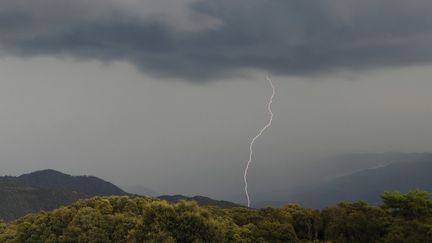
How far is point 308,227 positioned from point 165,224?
17018mm

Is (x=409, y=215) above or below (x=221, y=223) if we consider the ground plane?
above

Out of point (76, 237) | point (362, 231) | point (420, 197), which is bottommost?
point (76, 237)

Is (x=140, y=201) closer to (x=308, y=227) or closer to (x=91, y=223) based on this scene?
(x=91, y=223)

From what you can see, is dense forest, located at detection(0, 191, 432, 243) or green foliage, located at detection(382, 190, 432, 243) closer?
dense forest, located at detection(0, 191, 432, 243)

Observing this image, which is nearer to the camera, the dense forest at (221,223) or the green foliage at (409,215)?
the dense forest at (221,223)

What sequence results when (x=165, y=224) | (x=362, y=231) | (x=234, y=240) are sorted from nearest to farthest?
(x=165, y=224) < (x=234, y=240) < (x=362, y=231)

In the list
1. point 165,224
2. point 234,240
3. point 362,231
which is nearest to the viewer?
point 165,224

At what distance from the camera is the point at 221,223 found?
46406 millimetres

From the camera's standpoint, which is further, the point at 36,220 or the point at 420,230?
A: the point at 36,220

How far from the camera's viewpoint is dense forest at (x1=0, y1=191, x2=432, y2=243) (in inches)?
1721

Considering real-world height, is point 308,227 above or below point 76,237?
above

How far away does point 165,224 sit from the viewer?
43.6 meters

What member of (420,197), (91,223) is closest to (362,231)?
(420,197)

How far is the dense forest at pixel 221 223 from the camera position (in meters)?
43.7
